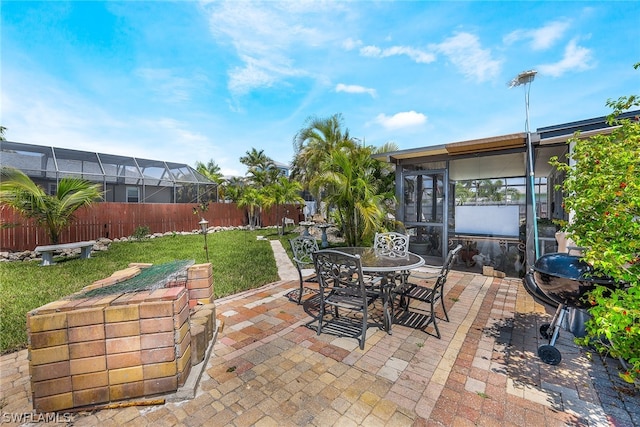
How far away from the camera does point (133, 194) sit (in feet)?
45.5

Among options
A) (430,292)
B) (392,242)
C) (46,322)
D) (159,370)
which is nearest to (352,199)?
(392,242)

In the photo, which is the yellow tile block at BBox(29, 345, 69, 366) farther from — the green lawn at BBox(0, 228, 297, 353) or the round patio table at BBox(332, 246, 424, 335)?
the round patio table at BBox(332, 246, 424, 335)

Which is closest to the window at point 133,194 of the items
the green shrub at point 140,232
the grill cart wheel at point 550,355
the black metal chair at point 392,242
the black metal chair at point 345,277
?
the green shrub at point 140,232

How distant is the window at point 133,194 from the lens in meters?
13.7

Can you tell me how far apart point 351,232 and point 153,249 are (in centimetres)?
705

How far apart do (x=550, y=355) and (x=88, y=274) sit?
7.81m

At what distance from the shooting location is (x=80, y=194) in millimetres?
7875

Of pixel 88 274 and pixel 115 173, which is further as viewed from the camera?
pixel 115 173

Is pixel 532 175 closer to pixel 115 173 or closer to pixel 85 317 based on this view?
pixel 85 317

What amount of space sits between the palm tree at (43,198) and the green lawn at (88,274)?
1.34 metres

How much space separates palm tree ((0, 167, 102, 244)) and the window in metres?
5.70

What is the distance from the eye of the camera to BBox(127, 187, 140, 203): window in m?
13.7

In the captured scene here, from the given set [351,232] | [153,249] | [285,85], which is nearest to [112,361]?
[351,232]

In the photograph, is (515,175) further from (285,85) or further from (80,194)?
(80,194)
